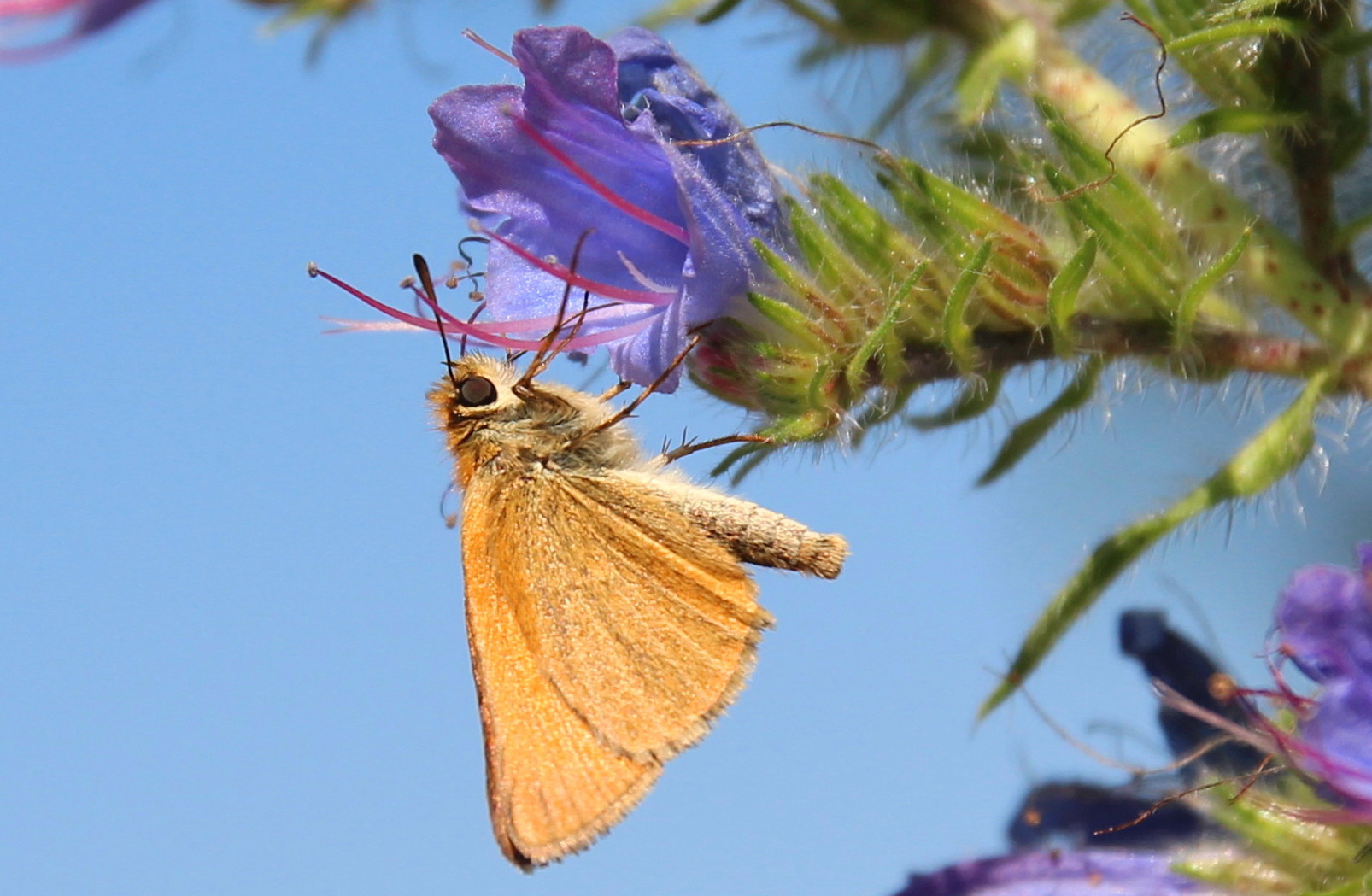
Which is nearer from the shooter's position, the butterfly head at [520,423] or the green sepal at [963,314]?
the green sepal at [963,314]

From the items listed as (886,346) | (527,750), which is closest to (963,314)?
(886,346)

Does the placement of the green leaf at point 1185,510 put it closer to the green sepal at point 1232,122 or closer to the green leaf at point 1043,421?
the green leaf at point 1043,421

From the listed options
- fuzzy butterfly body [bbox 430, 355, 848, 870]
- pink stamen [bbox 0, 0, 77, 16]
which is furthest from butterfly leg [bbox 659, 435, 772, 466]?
pink stamen [bbox 0, 0, 77, 16]

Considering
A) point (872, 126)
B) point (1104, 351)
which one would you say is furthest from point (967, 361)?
point (872, 126)

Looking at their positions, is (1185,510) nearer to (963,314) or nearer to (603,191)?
(963,314)

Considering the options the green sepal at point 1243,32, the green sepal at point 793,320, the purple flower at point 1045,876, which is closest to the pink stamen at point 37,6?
the green sepal at point 793,320

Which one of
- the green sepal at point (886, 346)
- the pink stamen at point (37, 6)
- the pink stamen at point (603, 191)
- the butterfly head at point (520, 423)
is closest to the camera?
the green sepal at point (886, 346)
